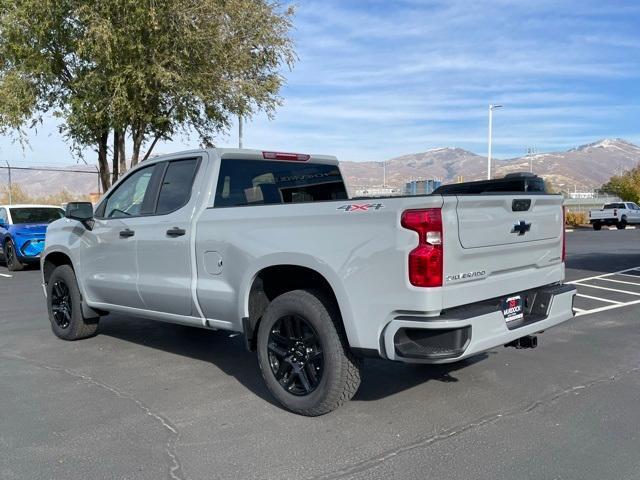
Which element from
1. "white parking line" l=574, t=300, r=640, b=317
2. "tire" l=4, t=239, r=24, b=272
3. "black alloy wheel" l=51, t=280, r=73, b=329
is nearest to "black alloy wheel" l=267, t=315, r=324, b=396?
"black alloy wheel" l=51, t=280, r=73, b=329

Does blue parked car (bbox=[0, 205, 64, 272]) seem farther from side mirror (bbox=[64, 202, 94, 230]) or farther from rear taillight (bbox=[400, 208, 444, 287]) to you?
rear taillight (bbox=[400, 208, 444, 287])

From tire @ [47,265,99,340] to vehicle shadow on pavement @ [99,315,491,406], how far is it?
45 cm

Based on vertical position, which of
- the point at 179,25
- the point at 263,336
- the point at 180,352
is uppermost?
the point at 179,25

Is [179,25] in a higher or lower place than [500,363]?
higher

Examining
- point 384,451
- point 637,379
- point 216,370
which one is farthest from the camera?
point 216,370

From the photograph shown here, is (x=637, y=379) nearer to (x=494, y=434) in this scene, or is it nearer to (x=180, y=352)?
(x=494, y=434)

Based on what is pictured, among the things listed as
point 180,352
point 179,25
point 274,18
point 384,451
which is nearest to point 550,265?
point 384,451

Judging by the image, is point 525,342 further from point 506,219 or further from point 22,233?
point 22,233

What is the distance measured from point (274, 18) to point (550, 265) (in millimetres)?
15482

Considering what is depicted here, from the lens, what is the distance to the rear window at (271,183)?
5.39 metres

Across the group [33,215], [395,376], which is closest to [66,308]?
[395,376]

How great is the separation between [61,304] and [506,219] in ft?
17.1

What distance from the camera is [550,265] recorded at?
4.94m

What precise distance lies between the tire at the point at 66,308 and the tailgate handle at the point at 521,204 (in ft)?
15.6
